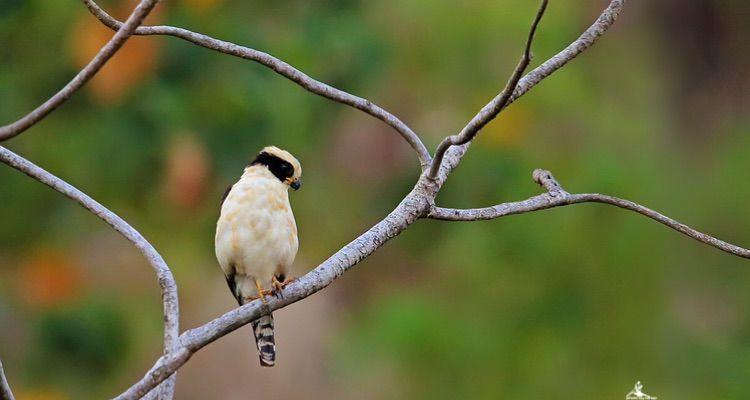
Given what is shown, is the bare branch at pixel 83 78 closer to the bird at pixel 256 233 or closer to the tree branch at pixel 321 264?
the tree branch at pixel 321 264

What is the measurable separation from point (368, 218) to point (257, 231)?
3.44 meters

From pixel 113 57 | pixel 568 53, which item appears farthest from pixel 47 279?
pixel 568 53

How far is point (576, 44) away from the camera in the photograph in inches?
82.7

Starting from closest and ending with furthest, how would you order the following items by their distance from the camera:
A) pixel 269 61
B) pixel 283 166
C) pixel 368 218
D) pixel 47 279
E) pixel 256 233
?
pixel 269 61 < pixel 256 233 < pixel 283 166 < pixel 47 279 < pixel 368 218

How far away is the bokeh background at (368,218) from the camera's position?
5.22 metres

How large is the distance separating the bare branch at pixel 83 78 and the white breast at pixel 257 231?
1057 millimetres

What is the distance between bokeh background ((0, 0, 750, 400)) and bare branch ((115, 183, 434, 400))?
3062 mm

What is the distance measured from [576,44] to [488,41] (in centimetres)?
348

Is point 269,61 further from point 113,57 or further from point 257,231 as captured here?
point 113,57

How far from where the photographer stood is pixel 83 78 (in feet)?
5.05

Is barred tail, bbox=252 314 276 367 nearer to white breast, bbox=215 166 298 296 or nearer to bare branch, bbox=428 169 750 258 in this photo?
white breast, bbox=215 166 298 296

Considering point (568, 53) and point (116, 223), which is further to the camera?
point (568, 53)

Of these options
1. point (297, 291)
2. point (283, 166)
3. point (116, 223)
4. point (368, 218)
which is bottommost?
point (297, 291)

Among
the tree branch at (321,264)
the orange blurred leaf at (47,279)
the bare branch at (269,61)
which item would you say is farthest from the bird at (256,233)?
the orange blurred leaf at (47,279)
